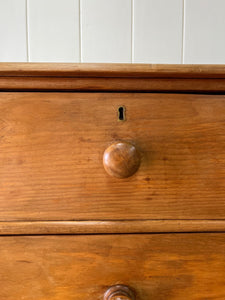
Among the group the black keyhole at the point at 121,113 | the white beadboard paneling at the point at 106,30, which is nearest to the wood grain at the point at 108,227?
the black keyhole at the point at 121,113

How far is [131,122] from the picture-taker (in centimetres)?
40

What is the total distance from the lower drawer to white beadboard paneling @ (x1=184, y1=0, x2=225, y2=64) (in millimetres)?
637

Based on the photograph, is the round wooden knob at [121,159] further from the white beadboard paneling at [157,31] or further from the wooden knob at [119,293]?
the white beadboard paneling at [157,31]

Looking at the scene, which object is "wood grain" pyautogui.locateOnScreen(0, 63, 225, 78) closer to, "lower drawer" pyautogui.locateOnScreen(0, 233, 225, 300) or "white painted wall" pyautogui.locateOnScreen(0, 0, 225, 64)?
"lower drawer" pyautogui.locateOnScreen(0, 233, 225, 300)

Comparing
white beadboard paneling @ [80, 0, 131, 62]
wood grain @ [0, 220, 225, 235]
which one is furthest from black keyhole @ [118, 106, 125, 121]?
white beadboard paneling @ [80, 0, 131, 62]

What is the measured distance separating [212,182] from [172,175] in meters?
0.06

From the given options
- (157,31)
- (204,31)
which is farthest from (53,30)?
(204,31)

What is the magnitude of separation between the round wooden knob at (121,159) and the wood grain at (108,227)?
0.08 metres

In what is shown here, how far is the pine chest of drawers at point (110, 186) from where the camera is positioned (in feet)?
1.30

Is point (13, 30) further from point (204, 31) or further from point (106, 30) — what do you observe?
point (204, 31)

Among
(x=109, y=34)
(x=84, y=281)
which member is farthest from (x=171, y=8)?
(x=84, y=281)

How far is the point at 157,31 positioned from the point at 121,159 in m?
0.62

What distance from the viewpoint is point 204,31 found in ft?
2.82

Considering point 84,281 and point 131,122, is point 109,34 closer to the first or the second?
point 131,122
